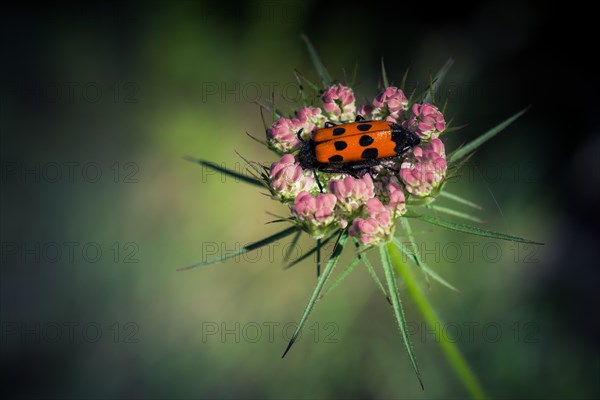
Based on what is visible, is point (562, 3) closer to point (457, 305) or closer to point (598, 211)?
point (598, 211)

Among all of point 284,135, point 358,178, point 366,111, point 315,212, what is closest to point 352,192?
point 358,178

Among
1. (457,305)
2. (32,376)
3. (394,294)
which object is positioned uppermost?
(394,294)

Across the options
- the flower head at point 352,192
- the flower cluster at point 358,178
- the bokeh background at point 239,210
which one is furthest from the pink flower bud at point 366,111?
the bokeh background at point 239,210

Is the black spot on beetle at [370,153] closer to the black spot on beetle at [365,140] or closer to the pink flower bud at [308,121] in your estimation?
the black spot on beetle at [365,140]

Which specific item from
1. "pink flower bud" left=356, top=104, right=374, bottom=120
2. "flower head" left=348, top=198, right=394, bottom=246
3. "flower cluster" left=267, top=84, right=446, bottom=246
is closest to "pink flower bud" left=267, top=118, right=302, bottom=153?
"flower cluster" left=267, top=84, right=446, bottom=246

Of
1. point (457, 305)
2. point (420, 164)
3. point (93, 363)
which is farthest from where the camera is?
point (93, 363)

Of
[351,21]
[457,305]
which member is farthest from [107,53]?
[457,305]

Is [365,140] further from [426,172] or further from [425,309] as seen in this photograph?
[425,309]
